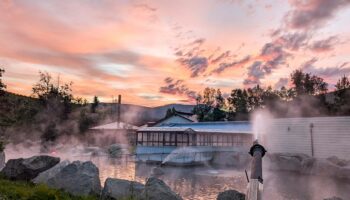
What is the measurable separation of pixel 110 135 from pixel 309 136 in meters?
38.8

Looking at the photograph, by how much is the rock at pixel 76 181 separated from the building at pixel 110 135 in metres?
51.0

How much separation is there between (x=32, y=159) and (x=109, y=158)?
95.0ft

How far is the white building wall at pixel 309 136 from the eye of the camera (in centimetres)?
4112

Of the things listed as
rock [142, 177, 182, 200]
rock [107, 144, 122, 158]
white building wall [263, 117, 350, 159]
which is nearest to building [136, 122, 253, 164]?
rock [107, 144, 122, 158]

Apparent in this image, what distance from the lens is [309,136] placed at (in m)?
44.8

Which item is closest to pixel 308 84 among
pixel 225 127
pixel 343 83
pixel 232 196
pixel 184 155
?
pixel 343 83

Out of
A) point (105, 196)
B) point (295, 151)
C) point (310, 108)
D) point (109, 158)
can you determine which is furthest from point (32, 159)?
point (310, 108)

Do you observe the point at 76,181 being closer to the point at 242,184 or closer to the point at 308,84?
the point at 242,184

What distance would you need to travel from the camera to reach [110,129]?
6838 cm

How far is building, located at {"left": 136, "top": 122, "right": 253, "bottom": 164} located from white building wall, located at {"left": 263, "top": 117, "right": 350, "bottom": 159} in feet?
15.8

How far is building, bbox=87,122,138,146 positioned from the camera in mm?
67562

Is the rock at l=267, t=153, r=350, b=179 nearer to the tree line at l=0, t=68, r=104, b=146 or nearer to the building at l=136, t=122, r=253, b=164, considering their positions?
the building at l=136, t=122, r=253, b=164

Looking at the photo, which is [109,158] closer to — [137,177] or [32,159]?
[137,177]

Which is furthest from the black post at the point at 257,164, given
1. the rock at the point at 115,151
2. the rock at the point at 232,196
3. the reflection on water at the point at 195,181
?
the rock at the point at 115,151
